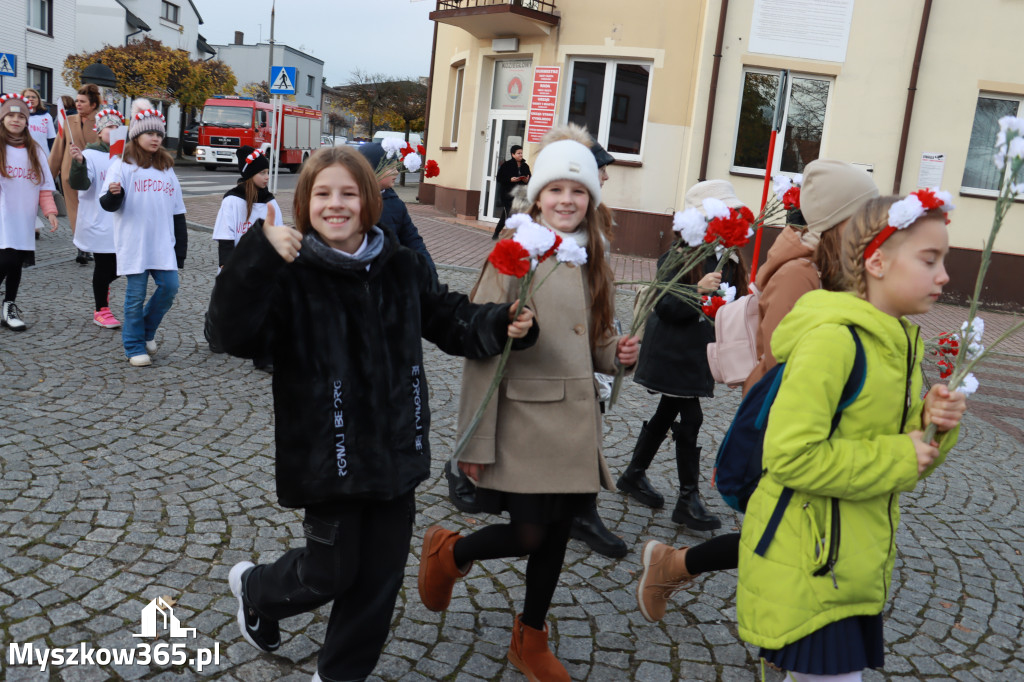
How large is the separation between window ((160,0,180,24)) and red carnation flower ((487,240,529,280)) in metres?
60.2

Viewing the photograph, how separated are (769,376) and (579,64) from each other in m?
15.8

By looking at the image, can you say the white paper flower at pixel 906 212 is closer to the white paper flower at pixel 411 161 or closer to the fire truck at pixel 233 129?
the white paper flower at pixel 411 161

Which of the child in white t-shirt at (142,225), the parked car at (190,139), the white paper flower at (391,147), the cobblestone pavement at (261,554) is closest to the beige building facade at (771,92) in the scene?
the cobblestone pavement at (261,554)

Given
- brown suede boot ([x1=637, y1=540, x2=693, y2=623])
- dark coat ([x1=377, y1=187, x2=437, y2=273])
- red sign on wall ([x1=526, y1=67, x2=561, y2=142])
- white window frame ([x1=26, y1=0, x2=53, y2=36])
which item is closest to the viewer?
brown suede boot ([x1=637, y1=540, x2=693, y2=623])

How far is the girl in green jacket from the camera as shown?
2.11 m

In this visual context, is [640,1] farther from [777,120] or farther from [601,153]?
[601,153]

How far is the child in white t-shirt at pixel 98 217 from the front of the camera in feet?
24.5

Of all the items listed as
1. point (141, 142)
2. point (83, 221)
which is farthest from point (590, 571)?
point (83, 221)

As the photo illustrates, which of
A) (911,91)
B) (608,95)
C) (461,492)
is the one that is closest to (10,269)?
(461,492)

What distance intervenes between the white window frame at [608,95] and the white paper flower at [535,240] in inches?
575

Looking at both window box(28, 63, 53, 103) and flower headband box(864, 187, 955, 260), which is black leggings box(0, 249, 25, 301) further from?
Answer: window box(28, 63, 53, 103)

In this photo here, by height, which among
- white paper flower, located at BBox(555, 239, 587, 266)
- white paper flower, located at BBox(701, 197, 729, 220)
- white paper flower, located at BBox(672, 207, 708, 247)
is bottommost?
white paper flower, located at BBox(555, 239, 587, 266)

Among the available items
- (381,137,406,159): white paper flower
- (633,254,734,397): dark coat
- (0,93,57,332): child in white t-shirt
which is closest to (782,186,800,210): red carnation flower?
(633,254,734,397): dark coat

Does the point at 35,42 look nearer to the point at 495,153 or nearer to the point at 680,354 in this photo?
the point at 495,153
